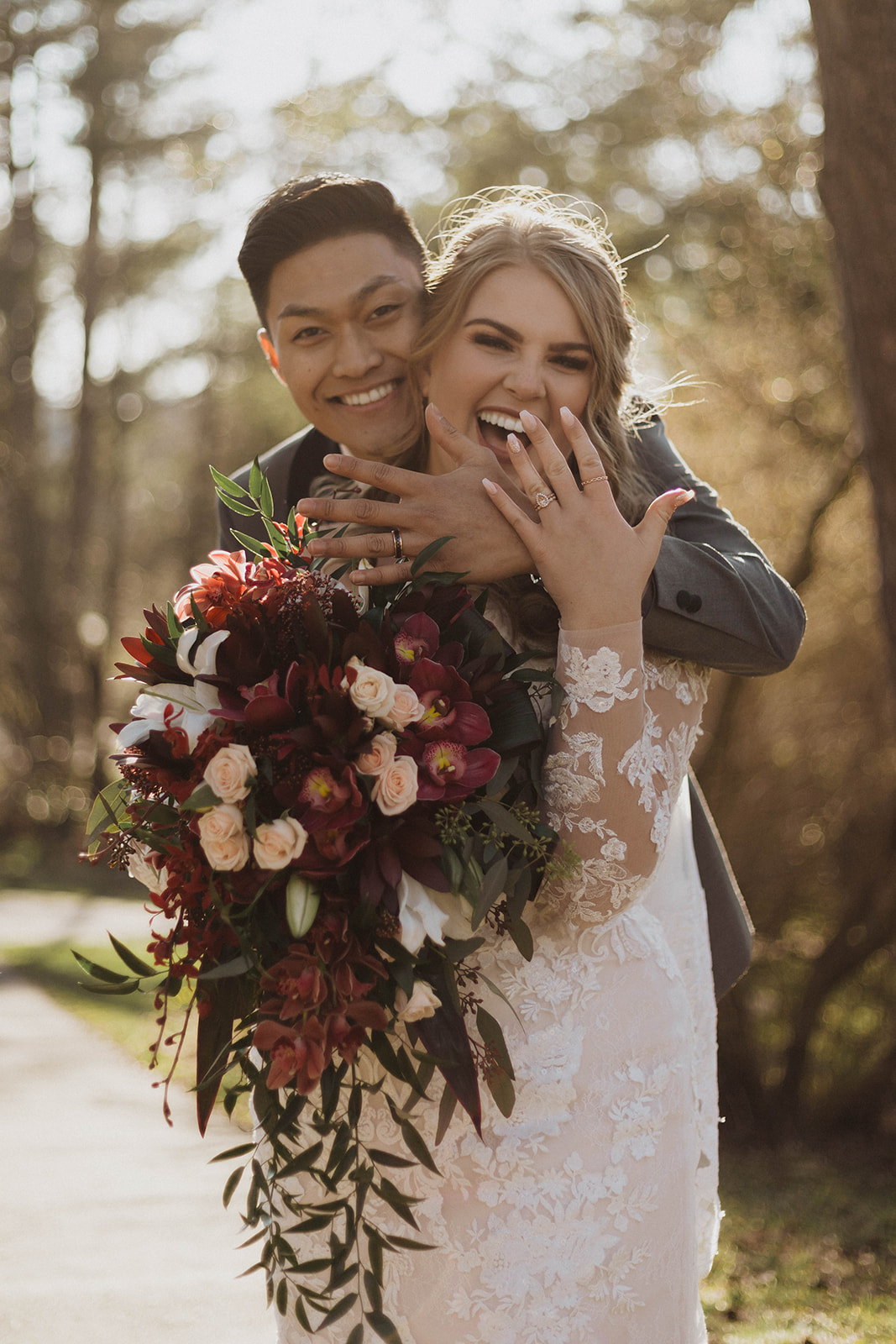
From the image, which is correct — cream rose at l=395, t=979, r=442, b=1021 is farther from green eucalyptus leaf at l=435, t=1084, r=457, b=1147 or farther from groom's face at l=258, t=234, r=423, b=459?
groom's face at l=258, t=234, r=423, b=459

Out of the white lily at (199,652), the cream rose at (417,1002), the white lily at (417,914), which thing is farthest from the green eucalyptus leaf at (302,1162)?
the white lily at (199,652)

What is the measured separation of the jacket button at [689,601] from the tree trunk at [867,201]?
2.37 metres

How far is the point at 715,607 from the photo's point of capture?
2.12 metres

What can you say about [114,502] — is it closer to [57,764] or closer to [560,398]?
[57,764]

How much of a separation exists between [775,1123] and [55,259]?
13.0 meters

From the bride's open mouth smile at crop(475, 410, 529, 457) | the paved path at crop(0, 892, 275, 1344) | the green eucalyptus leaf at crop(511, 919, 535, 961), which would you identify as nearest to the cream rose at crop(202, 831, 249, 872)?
the green eucalyptus leaf at crop(511, 919, 535, 961)

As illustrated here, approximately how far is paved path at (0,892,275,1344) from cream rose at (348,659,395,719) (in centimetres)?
175

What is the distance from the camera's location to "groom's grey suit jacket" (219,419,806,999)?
2.09 m

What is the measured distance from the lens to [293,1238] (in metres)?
2.03

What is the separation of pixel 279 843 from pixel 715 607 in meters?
0.98

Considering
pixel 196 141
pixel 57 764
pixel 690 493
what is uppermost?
pixel 196 141

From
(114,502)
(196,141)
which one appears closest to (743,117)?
(196,141)

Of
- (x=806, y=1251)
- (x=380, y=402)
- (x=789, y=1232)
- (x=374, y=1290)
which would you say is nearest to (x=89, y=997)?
(x=789, y=1232)

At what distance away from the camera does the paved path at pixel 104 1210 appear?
3.49 m
